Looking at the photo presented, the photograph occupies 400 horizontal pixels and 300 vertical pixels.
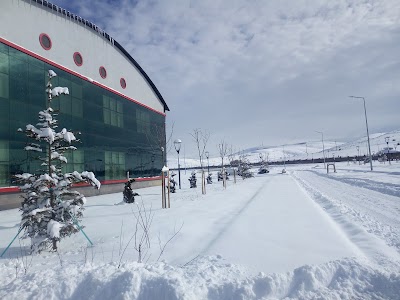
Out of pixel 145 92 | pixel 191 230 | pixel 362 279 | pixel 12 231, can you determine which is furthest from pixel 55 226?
pixel 145 92

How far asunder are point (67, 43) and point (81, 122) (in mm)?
5861

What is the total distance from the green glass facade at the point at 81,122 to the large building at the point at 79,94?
0.18ft

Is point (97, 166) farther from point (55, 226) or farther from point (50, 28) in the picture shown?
point (55, 226)

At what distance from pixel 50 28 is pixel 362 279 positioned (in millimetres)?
21714

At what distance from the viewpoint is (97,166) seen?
2177 centimetres

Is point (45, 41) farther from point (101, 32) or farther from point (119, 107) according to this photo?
point (119, 107)

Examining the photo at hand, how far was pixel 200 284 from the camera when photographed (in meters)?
4.06

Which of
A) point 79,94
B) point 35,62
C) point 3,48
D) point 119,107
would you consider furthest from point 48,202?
point 119,107

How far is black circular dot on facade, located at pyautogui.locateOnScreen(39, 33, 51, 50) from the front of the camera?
1758 cm

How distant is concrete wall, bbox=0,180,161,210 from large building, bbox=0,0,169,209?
0.36ft

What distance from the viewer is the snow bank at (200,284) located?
149 inches

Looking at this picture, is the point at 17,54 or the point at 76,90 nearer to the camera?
the point at 17,54

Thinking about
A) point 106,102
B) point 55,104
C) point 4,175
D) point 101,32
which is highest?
point 101,32

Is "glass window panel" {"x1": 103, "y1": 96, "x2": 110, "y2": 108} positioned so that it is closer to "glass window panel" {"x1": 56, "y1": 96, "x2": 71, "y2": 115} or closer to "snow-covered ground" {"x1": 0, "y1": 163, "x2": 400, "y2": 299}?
"glass window panel" {"x1": 56, "y1": 96, "x2": 71, "y2": 115}
